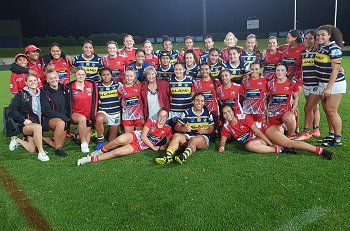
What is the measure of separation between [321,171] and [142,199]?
76.1 inches

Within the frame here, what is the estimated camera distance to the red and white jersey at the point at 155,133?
452cm

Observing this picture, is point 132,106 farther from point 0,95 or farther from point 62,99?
point 0,95

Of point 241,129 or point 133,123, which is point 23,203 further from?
point 241,129

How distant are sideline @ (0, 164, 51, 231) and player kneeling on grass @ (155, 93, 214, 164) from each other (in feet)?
5.61

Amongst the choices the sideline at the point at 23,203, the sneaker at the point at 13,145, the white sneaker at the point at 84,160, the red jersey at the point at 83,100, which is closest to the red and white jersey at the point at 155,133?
the white sneaker at the point at 84,160

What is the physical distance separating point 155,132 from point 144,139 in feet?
0.59

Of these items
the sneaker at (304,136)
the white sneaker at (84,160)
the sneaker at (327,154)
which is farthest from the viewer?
the sneaker at (304,136)

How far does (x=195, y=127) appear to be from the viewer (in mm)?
4547

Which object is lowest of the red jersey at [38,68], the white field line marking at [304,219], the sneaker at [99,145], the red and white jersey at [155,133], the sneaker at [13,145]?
the white field line marking at [304,219]

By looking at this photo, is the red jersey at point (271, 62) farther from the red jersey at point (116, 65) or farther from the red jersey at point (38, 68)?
the red jersey at point (38, 68)

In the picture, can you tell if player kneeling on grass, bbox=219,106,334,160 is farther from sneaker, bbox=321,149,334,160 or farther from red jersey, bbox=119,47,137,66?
red jersey, bbox=119,47,137,66

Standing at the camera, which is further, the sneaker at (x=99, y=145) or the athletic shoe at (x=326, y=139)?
the sneaker at (x=99, y=145)

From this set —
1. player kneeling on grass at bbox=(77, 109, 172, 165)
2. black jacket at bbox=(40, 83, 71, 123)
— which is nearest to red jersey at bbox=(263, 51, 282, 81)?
player kneeling on grass at bbox=(77, 109, 172, 165)

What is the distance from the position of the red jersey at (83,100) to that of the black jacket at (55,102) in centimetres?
11
